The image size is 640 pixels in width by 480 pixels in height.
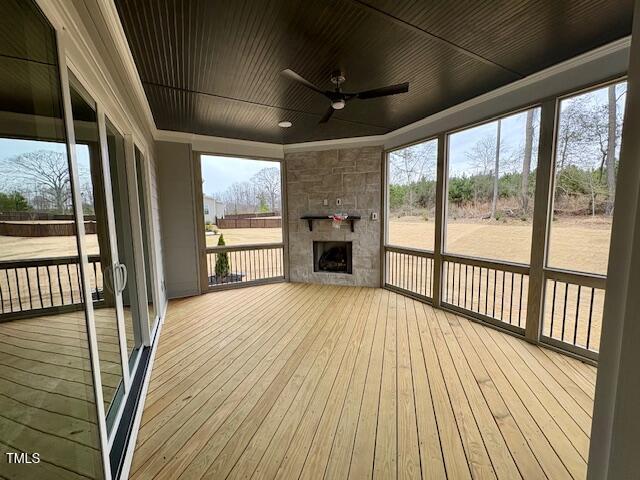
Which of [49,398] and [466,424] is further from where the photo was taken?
[466,424]

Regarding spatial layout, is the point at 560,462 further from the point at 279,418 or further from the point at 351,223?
the point at 351,223

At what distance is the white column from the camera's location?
0.61 metres

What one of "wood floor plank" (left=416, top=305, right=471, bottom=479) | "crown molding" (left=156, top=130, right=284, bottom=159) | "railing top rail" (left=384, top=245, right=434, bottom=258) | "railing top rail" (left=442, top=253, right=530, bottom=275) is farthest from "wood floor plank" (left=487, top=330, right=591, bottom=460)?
"crown molding" (left=156, top=130, right=284, bottom=159)

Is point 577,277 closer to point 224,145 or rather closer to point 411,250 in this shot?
point 411,250

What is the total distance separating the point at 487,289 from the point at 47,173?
4128 mm

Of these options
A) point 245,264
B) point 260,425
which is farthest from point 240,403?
point 245,264

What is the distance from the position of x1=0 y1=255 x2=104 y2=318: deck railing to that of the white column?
1703 millimetres

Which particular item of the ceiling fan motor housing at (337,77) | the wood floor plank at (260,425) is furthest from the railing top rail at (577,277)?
the ceiling fan motor housing at (337,77)

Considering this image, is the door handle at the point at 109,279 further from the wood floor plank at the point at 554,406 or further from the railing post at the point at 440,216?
the railing post at the point at 440,216

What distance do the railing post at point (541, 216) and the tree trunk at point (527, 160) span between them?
130 mm

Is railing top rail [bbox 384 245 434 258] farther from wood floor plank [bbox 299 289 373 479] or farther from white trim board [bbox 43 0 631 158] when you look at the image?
wood floor plank [bbox 299 289 373 479]

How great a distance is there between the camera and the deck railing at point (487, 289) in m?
3.07

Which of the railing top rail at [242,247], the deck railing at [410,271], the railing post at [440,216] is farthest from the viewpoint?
the railing top rail at [242,247]

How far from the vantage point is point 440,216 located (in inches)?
151
